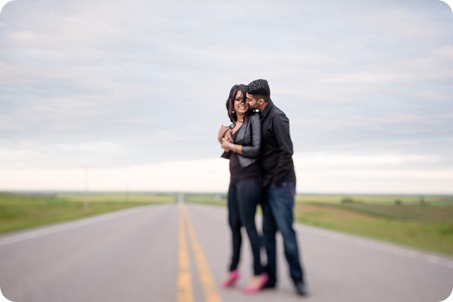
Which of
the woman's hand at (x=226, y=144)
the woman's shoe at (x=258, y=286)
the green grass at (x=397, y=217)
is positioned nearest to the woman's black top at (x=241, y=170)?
the woman's hand at (x=226, y=144)

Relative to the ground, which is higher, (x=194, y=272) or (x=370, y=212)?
(x=370, y=212)

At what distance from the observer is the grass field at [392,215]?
4.04 meters

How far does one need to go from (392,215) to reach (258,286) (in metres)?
1.73

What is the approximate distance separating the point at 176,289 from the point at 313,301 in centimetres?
207

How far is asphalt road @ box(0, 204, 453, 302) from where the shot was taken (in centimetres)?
Answer: 452

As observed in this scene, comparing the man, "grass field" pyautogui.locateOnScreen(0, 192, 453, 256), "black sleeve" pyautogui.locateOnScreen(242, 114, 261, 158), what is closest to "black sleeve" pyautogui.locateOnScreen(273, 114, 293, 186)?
the man

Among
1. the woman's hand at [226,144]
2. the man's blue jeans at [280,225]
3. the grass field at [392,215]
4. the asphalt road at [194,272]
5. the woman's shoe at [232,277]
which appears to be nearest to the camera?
the woman's hand at [226,144]

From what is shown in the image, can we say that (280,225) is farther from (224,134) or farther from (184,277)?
(184,277)

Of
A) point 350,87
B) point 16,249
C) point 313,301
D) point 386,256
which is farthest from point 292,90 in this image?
point 386,256

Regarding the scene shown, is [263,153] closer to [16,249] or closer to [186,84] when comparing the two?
[186,84]

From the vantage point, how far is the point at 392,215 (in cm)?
497

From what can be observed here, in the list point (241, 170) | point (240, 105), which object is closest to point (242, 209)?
point (241, 170)

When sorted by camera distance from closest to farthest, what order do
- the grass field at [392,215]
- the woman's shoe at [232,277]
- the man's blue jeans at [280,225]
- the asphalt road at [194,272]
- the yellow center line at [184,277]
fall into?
the man's blue jeans at [280,225] < the woman's shoe at [232,277] < the grass field at [392,215] < the asphalt road at [194,272] < the yellow center line at [184,277]

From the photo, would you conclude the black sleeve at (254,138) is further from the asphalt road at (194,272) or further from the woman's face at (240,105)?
the asphalt road at (194,272)
